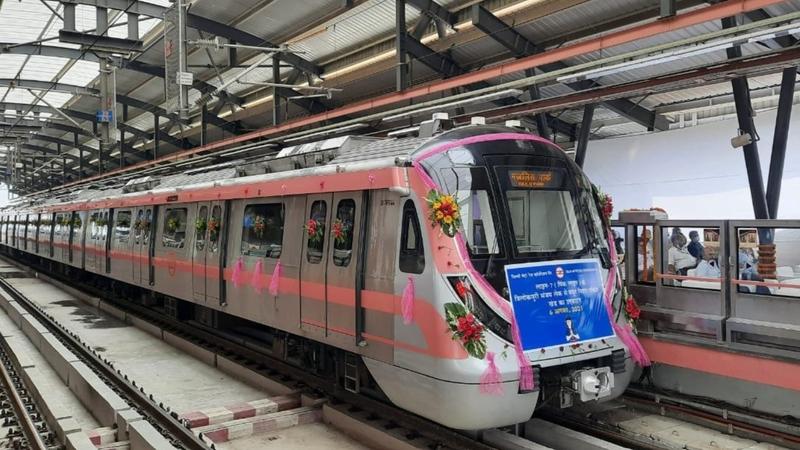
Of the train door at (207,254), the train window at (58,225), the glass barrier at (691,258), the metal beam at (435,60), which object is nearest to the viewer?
the glass barrier at (691,258)

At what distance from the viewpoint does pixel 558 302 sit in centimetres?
565

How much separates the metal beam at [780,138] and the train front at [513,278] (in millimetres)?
5352

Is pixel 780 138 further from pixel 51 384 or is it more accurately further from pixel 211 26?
pixel 211 26

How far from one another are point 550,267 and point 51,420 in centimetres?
535

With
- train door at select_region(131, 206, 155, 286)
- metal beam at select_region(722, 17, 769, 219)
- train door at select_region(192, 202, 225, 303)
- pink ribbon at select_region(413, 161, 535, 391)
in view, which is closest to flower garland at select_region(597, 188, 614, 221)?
pink ribbon at select_region(413, 161, 535, 391)

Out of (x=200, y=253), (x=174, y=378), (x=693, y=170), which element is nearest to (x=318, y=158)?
(x=200, y=253)

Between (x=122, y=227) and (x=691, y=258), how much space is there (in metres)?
11.6

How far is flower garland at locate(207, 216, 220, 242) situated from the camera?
9.45 meters

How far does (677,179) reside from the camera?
16266 millimetres

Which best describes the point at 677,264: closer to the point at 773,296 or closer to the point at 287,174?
the point at 773,296

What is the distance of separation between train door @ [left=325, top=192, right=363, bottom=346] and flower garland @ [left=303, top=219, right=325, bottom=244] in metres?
0.17

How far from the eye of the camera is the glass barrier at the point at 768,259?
6.53 metres

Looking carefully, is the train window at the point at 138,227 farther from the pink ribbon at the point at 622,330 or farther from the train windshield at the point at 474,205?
the pink ribbon at the point at 622,330

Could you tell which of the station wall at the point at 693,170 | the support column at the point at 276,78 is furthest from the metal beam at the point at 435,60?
the support column at the point at 276,78
